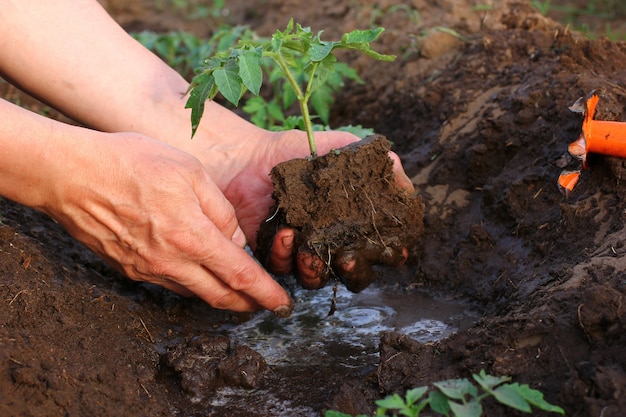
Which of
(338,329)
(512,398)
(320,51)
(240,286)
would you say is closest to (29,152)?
(240,286)

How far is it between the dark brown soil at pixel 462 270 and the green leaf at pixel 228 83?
83 cm

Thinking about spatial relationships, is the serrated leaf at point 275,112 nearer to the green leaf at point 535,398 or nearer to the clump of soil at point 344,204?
the clump of soil at point 344,204

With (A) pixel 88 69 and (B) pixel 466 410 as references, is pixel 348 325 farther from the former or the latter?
(A) pixel 88 69

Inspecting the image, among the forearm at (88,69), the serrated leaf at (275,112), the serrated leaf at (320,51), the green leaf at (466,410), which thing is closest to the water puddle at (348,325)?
the green leaf at (466,410)

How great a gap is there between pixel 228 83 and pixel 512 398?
1.23 meters

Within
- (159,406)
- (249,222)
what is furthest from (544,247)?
(159,406)

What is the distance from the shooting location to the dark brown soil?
1891 mm

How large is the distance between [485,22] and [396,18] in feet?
2.39

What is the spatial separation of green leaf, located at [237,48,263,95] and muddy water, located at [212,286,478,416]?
35.4 inches

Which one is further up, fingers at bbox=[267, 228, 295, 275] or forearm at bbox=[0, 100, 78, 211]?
forearm at bbox=[0, 100, 78, 211]

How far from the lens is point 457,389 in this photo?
5.38 feet

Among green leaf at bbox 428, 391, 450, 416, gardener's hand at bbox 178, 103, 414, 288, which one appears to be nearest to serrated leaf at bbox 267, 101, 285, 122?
gardener's hand at bbox 178, 103, 414, 288

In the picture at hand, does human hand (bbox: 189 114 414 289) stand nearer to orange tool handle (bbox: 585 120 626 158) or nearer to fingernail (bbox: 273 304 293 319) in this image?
fingernail (bbox: 273 304 293 319)

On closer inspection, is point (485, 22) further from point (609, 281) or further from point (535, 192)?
point (609, 281)
